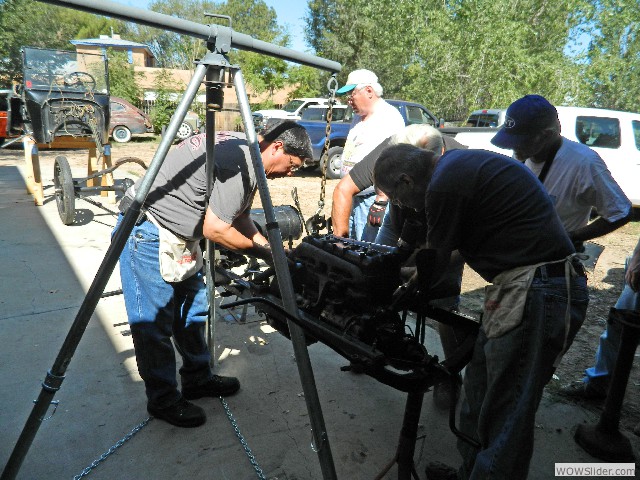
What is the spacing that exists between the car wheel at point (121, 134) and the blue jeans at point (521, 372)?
681 inches

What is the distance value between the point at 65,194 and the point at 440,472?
19.0ft

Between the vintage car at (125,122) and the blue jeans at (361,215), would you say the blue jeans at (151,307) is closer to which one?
the blue jeans at (361,215)

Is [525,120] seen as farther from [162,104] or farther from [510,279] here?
[162,104]

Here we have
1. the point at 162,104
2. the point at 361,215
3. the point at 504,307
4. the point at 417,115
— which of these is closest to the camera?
the point at 504,307

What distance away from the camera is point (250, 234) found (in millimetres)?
2684

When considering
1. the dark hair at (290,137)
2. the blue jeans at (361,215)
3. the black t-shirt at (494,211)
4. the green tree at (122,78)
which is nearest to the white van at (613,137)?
the blue jeans at (361,215)

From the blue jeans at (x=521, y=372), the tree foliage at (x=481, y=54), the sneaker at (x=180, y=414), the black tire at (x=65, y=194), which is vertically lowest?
the sneaker at (x=180, y=414)

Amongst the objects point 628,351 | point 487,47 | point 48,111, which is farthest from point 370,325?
point 487,47

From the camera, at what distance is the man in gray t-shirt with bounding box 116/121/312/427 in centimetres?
229

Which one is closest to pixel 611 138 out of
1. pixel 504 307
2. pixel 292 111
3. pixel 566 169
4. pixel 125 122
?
pixel 566 169

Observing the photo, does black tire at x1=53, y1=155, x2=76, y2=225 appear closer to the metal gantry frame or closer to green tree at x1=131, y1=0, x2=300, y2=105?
the metal gantry frame

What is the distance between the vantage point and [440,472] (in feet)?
7.52

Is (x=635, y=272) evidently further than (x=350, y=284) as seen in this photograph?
Yes

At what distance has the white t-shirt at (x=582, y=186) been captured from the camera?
257cm
